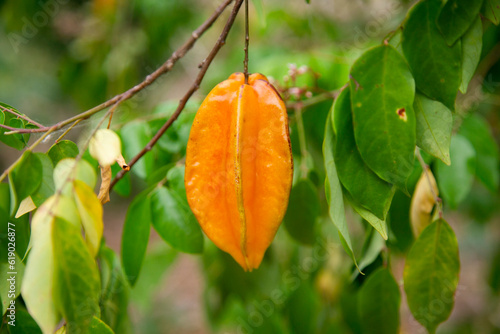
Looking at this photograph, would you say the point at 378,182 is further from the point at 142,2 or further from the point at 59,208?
the point at 142,2

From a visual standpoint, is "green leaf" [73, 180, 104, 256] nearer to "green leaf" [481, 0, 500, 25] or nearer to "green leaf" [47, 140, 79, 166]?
"green leaf" [47, 140, 79, 166]

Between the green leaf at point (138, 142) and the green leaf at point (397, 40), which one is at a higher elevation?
the green leaf at point (397, 40)

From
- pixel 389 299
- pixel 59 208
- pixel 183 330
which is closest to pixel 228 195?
pixel 59 208

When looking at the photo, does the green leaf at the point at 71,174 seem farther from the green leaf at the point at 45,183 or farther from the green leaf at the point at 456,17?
the green leaf at the point at 456,17

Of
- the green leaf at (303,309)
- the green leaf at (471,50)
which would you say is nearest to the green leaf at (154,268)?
the green leaf at (303,309)

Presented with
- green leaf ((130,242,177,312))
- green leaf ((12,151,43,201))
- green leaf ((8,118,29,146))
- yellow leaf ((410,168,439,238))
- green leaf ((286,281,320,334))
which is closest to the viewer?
green leaf ((12,151,43,201))

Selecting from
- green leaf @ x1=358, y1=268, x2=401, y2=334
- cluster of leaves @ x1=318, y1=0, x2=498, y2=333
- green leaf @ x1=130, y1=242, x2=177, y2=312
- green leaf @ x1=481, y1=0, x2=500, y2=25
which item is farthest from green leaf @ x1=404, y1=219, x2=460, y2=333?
green leaf @ x1=130, y1=242, x2=177, y2=312
